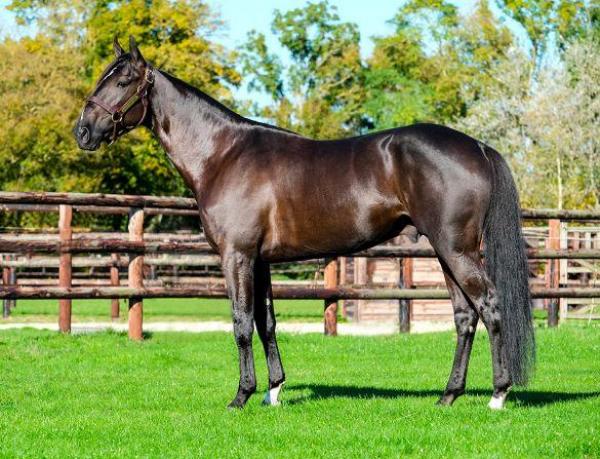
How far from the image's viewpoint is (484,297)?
6.59 meters

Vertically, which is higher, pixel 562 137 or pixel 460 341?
pixel 562 137

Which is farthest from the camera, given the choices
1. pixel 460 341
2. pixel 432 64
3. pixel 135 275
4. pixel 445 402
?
pixel 432 64

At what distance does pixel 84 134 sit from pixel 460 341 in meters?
3.06

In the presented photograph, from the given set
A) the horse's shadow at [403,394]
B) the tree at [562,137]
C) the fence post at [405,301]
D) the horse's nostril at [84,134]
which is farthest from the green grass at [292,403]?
the tree at [562,137]

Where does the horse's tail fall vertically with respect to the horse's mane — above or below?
below

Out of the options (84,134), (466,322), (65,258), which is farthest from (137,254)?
(466,322)

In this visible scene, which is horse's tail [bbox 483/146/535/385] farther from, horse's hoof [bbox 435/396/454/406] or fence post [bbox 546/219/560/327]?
fence post [bbox 546/219/560/327]

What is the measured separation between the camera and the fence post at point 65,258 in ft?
38.0

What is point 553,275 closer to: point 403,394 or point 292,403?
point 403,394

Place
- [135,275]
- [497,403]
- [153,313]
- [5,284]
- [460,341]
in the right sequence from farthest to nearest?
1. [153,313]
2. [5,284]
3. [135,275]
4. [460,341]
5. [497,403]

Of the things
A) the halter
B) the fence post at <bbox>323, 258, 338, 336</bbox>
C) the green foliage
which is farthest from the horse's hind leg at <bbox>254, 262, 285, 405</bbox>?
the green foliage

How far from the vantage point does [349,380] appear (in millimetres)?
8688

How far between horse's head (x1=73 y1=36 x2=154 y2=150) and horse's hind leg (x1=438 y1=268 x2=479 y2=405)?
2.53 metres

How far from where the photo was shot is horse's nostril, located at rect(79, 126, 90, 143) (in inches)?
287
